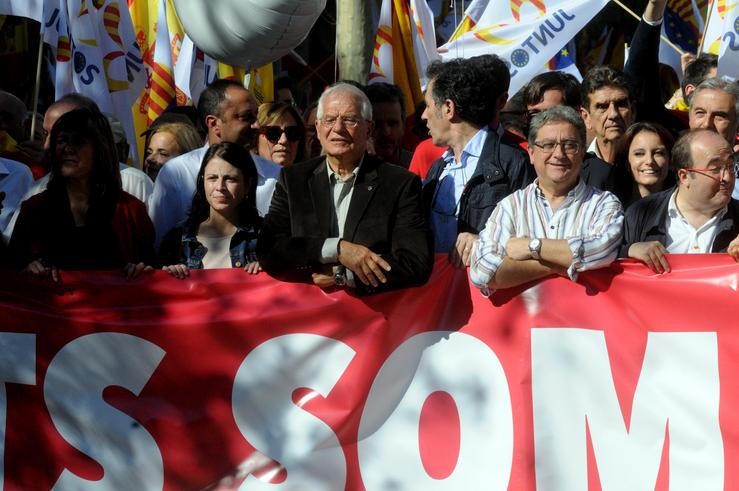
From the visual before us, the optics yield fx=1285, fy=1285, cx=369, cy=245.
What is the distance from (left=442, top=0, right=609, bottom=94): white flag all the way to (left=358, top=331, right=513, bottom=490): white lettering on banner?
4.01 m

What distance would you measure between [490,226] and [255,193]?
1351mm

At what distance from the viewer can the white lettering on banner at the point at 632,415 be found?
539 cm

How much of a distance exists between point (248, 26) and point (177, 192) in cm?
100

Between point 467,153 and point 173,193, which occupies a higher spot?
point 467,153

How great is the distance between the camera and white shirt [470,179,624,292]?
5332 millimetres

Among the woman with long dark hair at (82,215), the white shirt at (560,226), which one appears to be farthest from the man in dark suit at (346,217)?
the woman with long dark hair at (82,215)

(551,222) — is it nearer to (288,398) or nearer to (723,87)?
(288,398)

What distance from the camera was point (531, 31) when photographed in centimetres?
949

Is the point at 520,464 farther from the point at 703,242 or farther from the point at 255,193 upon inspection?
the point at 255,193

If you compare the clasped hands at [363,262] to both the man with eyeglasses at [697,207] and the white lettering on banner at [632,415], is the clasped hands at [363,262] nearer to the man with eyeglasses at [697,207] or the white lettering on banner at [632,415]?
the white lettering on banner at [632,415]

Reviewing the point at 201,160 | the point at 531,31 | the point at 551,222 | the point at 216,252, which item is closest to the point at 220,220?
the point at 216,252

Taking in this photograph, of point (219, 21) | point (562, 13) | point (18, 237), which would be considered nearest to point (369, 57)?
point (562, 13)

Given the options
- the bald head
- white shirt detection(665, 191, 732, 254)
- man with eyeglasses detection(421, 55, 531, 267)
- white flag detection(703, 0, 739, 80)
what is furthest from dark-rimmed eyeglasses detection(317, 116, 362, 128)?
the bald head

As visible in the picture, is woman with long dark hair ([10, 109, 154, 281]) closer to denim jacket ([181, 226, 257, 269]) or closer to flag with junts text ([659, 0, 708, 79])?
denim jacket ([181, 226, 257, 269])
